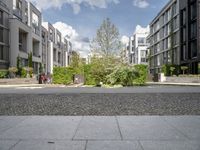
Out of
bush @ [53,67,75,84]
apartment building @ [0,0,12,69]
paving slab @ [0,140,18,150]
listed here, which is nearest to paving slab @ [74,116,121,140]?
paving slab @ [0,140,18,150]

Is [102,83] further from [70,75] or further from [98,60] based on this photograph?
[70,75]

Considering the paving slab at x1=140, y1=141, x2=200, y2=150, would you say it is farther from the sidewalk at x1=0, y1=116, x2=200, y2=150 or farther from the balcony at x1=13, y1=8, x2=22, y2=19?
the balcony at x1=13, y1=8, x2=22, y2=19

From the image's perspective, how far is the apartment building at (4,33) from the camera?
5032 cm

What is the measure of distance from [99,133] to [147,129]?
126cm

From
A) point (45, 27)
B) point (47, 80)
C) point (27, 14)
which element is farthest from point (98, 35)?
point (45, 27)

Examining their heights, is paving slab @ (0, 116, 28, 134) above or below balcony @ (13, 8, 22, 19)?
below

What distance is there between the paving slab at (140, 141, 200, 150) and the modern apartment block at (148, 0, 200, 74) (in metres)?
43.8

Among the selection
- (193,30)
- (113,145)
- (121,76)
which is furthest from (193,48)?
(113,145)

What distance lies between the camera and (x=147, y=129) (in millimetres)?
6898

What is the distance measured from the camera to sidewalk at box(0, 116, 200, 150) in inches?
211

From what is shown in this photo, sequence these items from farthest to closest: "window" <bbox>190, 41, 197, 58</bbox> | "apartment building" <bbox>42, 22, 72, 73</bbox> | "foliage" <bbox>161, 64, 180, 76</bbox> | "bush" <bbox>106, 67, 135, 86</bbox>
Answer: "apartment building" <bbox>42, 22, 72, 73</bbox>
"foliage" <bbox>161, 64, 180, 76</bbox>
"window" <bbox>190, 41, 197, 58</bbox>
"bush" <bbox>106, 67, 135, 86</bbox>

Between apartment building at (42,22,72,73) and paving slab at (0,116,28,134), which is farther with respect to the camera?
apartment building at (42,22,72,73)

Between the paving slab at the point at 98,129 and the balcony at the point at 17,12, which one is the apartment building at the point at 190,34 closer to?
the balcony at the point at 17,12

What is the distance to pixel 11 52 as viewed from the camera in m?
52.7
